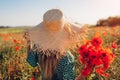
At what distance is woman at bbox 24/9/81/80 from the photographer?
3.81 meters

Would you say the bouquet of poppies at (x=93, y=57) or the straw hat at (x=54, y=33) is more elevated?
the straw hat at (x=54, y=33)

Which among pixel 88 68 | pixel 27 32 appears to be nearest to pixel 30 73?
pixel 27 32

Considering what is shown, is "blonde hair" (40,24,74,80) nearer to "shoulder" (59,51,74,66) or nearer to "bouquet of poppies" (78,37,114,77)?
"shoulder" (59,51,74,66)

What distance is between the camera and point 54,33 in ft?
12.7

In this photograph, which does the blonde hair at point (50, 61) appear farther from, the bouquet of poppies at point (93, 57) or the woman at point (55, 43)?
the bouquet of poppies at point (93, 57)

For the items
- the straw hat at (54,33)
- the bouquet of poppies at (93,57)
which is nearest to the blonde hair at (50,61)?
the straw hat at (54,33)

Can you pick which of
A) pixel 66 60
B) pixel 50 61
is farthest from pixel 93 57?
pixel 50 61

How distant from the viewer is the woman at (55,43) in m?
3.81

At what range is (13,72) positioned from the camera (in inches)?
297

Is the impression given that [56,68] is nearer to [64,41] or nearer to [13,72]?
[64,41]

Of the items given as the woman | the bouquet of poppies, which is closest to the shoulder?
the woman

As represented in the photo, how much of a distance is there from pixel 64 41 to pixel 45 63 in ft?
1.03

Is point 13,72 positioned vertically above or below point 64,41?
below

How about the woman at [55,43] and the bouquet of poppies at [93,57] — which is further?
the woman at [55,43]
